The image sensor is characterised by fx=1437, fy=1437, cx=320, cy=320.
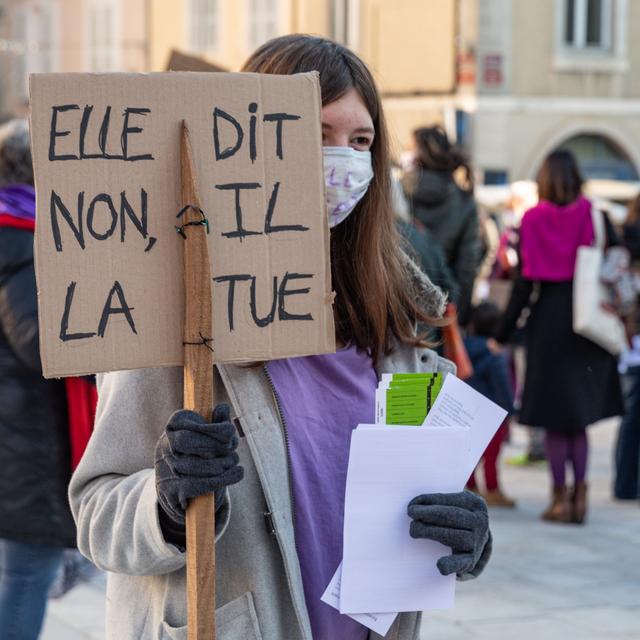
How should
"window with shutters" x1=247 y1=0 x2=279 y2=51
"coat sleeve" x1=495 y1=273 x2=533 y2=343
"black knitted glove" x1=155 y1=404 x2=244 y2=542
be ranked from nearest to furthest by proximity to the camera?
1. "black knitted glove" x1=155 y1=404 x2=244 y2=542
2. "coat sleeve" x1=495 y1=273 x2=533 y2=343
3. "window with shutters" x1=247 y1=0 x2=279 y2=51

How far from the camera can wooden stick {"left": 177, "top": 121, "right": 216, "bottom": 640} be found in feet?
6.62

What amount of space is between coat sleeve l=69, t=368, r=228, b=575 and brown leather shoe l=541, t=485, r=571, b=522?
214 inches

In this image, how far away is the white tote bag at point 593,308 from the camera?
714 centimetres

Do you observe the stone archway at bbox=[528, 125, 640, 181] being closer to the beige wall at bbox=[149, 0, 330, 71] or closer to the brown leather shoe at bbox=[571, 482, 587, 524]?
the beige wall at bbox=[149, 0, 330, 71]

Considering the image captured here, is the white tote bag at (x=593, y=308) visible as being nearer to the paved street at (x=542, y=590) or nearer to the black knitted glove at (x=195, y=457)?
the paved street at (x=542, y=590)

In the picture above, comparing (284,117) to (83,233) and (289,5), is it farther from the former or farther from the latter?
(289,5)

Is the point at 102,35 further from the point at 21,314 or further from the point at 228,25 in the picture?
the point at 21,314

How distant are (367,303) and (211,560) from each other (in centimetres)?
66

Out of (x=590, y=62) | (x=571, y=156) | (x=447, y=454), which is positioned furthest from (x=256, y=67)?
(x=590, y=62)

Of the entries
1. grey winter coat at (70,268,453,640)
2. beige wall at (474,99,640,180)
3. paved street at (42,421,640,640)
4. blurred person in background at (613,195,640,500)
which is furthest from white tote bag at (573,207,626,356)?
beige wall at (474,99,640,180)

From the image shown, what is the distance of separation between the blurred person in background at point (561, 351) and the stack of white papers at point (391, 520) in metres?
5.06

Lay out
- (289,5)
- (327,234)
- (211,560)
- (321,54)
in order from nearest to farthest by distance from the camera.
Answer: (211,560)
(327,234)
(321,54)
(289,5)

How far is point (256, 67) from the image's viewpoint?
249cm

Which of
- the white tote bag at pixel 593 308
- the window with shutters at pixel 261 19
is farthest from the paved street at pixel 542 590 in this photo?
the window with shutters at pixel 261 19
